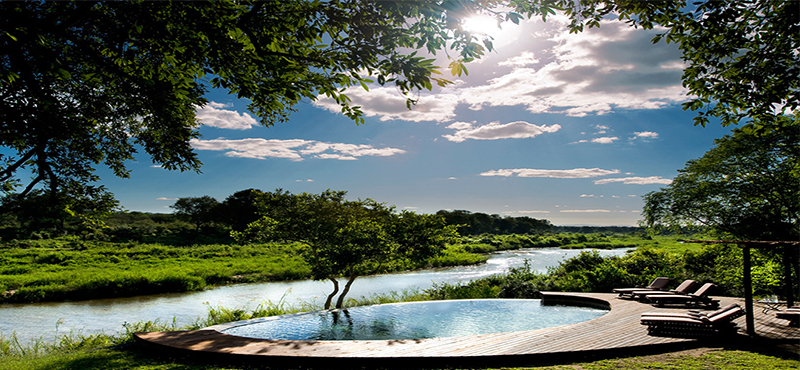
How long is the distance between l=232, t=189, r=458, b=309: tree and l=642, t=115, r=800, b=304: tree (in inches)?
460

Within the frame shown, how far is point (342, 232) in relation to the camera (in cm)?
1301

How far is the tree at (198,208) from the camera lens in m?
60.6

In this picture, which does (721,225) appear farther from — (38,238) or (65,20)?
(38,238)

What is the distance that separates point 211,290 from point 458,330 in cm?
1906

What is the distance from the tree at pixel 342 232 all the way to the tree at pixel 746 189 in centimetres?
1168

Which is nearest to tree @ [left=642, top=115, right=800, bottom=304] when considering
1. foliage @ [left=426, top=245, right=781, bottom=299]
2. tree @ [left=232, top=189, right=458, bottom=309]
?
foliage @ [left=426, top=245, right=781, bottom=299]

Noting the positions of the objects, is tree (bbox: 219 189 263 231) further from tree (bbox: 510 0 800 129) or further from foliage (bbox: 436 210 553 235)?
tree (bbox: 510 0 800 129)

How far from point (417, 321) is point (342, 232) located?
3.89 meters

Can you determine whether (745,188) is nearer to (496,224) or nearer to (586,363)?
(586,363)

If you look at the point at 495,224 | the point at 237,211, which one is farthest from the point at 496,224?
the point at 237,211

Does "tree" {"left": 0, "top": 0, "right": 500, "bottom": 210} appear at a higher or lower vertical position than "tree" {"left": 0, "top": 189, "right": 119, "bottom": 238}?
higher

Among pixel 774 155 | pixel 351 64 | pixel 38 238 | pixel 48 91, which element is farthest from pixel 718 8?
pixel 38 238

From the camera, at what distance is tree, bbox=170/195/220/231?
60.6 meters

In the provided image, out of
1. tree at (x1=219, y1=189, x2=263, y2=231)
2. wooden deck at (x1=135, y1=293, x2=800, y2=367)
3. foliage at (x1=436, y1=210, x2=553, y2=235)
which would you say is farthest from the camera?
foliage at (x1=436, y1=210, x2=553, y2=235)
